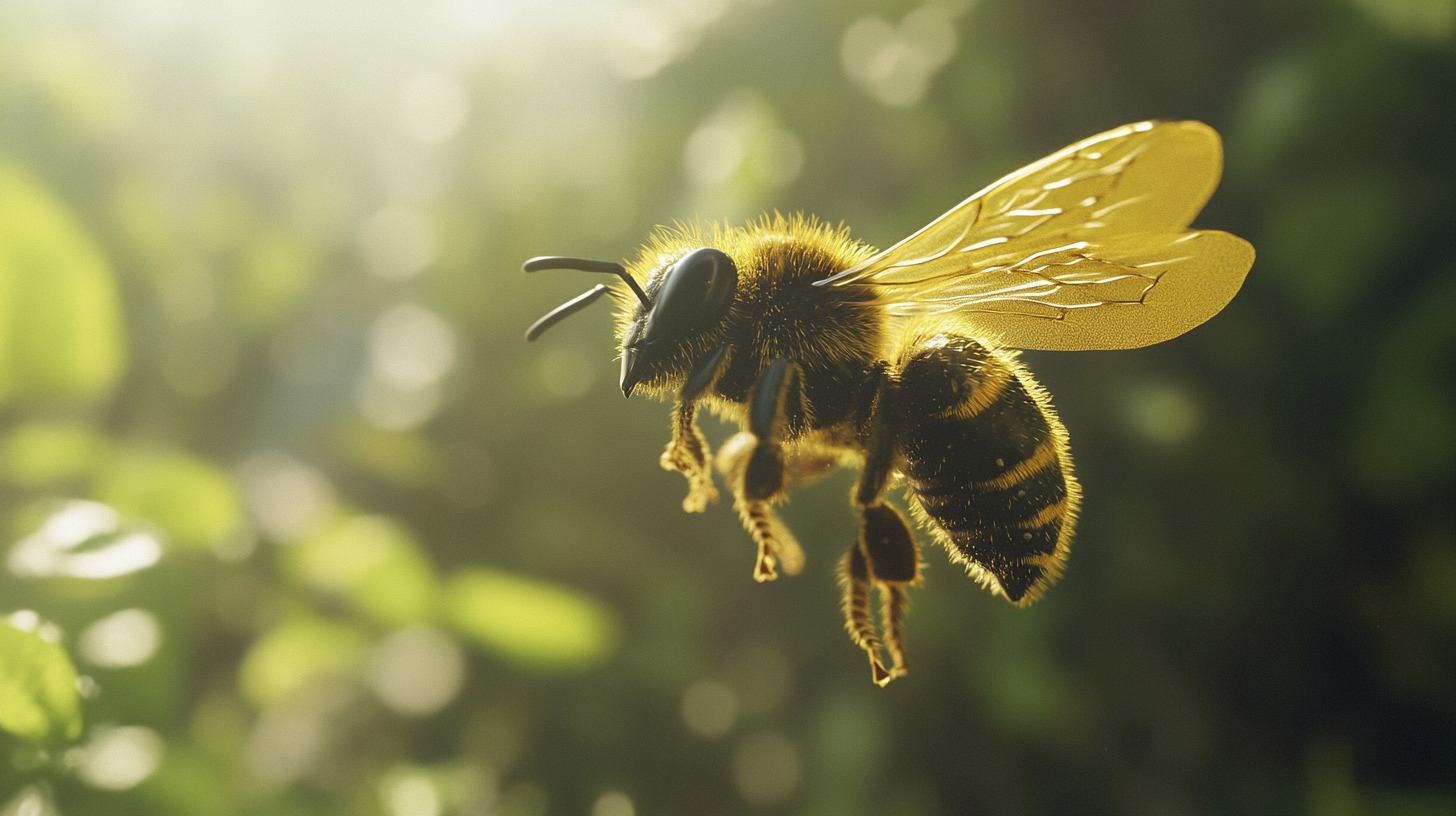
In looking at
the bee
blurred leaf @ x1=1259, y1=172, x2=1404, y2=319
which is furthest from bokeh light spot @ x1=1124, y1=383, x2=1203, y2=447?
the bee

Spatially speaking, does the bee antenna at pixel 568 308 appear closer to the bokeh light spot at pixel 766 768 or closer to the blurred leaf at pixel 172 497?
the blurred leaf at pixel 172 497

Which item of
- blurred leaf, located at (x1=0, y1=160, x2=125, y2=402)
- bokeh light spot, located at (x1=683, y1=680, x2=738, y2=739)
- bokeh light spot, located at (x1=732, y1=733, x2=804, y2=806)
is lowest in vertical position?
bokeh light spot, located at (x1=732, y1=733, x2=804, y2=806)

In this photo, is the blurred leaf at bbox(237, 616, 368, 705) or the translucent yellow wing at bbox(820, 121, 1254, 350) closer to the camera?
the translucent yellow wing at bbox(820, 121, 1254, 350)

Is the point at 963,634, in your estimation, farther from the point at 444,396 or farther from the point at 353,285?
the point at 353,285

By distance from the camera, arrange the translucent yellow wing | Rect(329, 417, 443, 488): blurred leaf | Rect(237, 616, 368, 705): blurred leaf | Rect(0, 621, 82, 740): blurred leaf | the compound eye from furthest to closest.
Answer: Rect(329, 417, 443, 488): blurred leaf, Rect(237, 616, 368, 705): blurred leaf, the compound eye, the translucent yellow wing, Rect(0, 621, 82, 740): blurred leaf

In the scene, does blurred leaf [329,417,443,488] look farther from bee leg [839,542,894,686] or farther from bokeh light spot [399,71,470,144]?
bee leg [839,542,894,686]

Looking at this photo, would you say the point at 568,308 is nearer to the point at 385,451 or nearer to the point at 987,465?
the point at 987,465
